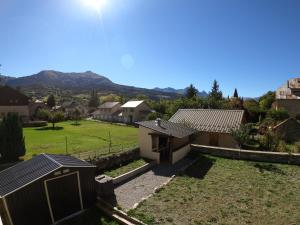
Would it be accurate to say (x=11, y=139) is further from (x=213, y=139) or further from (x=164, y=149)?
(x=213, y=139)

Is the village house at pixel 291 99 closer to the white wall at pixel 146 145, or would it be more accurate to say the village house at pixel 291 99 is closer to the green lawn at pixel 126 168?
the white wall at pixel 146 145

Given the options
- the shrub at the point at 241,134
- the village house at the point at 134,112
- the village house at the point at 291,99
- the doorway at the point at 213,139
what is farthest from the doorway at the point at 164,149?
the village house at the point at 134,112

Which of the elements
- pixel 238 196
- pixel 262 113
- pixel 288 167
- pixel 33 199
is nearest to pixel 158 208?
pixel 238 196

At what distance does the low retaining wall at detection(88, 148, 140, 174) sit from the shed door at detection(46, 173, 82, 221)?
502 centimetres

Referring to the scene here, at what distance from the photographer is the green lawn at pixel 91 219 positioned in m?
9.67

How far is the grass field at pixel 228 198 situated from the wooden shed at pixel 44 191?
2.85 meters

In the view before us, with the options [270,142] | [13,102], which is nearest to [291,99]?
[270,142]

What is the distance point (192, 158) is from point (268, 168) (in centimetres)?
615

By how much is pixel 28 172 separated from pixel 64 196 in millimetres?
1940

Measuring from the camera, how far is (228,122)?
78.5ft

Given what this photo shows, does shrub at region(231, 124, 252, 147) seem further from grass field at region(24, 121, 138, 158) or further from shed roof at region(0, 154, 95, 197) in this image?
shed roof at region(0, 154, 95, 197)

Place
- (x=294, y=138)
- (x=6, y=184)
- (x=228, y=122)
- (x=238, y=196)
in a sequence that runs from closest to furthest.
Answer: (x=6, y=184)
(x=238, y=196)
(x=228, y=122)
(x=294, y=138)

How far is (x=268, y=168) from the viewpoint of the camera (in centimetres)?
1683

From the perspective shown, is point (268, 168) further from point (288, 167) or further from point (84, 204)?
point (84, 204)
